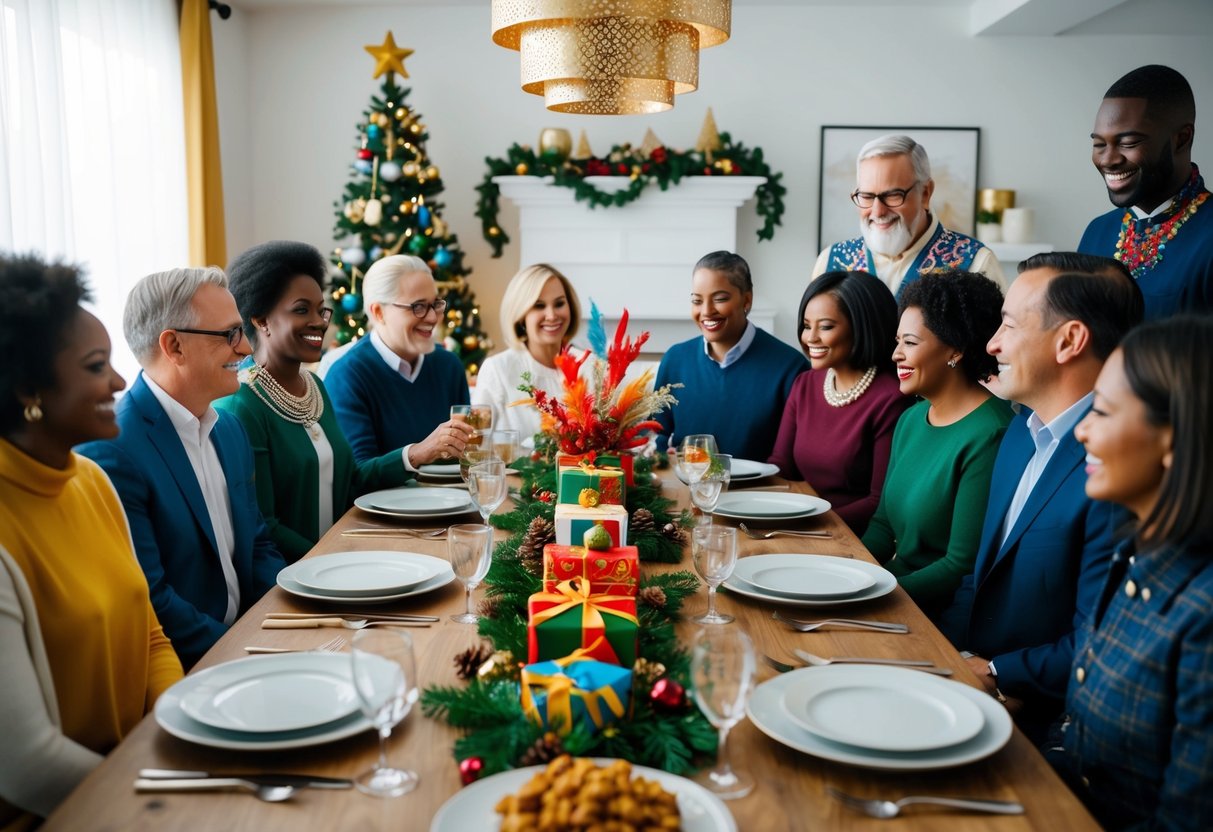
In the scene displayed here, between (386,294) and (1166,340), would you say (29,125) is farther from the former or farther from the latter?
(1166,340)

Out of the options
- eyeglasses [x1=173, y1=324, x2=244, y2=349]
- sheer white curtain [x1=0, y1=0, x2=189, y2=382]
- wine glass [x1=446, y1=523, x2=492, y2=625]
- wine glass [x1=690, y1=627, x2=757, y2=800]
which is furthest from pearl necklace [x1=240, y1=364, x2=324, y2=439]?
wine glass [x1=690, y1=627, x2=757, y2=800]

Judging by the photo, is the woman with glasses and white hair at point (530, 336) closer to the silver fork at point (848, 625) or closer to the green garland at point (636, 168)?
the green garland at point (636, 168)

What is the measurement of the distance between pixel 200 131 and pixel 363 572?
4179 millimetres

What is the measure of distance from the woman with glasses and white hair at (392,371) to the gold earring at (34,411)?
1.67 metres

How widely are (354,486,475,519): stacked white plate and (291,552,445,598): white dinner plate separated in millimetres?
366

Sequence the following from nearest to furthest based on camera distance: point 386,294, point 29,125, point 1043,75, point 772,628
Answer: point 772,628 → point 386,294 → point 29,125 → point 1043,75

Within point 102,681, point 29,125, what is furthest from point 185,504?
point 29,125

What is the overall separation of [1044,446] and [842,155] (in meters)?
4.38

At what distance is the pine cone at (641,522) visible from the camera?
201cm

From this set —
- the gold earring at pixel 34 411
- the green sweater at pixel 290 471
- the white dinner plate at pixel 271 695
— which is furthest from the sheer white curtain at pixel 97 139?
the white dinner plate at pixel 271 695

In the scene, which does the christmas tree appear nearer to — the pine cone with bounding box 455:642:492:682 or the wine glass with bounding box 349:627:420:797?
the pine cone with bounding box 455:642:492:682

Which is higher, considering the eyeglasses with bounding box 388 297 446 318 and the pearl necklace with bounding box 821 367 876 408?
the eyeglasses with bounding box 388 297 446 318

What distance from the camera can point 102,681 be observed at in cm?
141

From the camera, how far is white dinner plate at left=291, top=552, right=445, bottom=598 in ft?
5.45
